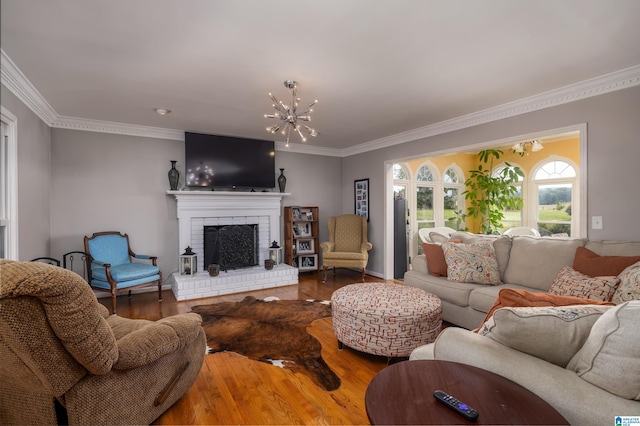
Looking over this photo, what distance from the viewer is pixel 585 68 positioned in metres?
2.71

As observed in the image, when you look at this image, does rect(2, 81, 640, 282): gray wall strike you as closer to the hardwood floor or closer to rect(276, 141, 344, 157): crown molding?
rect(276, 141, 344, 157): crown molding

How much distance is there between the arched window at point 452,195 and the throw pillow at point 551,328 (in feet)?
18.9

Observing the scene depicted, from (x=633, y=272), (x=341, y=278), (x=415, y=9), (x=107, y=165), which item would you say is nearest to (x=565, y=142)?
(x=633, y=272)

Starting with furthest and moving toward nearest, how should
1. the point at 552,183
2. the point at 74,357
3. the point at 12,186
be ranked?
the point at 552,183, the point at 12,186, the point at 74,357

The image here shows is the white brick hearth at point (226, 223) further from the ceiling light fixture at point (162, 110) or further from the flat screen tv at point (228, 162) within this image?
the ceiling light fixture at point (162, 110)

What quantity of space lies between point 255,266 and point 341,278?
1.51 m

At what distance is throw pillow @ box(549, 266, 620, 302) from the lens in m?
2.30

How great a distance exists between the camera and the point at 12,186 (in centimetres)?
288

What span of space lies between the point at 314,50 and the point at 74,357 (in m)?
2.32

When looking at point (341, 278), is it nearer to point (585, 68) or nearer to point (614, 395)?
point (585, 68)

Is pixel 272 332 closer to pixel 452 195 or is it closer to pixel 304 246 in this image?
pixel 304 246

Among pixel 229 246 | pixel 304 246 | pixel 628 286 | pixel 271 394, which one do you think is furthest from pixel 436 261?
pixel 229 246

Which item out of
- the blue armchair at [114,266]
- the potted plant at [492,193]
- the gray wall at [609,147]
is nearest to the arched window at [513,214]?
the potted plant at [492,193]

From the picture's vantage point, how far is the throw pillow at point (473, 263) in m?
3.19
